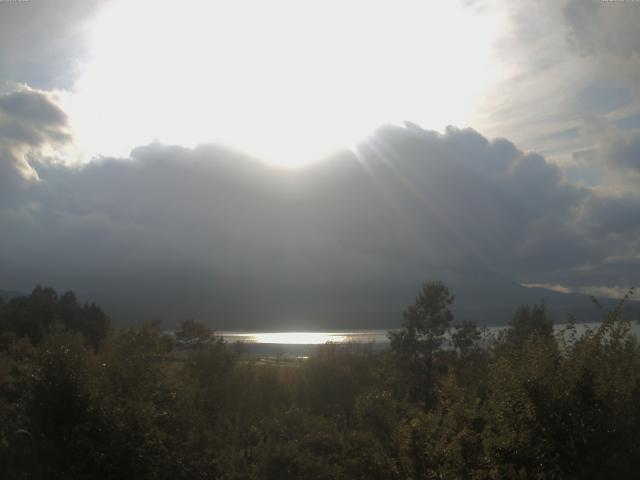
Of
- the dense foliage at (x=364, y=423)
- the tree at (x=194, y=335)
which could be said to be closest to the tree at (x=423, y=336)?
the dense foliage at (x=364, y=423)

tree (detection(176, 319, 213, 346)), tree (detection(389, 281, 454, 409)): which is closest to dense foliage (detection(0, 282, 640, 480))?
tree (detection(389, 281, 454, 409))

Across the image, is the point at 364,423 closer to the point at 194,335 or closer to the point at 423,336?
the point at 423,336

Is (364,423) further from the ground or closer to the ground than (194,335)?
closer to the ground

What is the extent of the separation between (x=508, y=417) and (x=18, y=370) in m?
13.9

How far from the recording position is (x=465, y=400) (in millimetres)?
14516

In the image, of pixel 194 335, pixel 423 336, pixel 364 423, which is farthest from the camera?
pixel 194 335

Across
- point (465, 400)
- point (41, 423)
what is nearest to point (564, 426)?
point (465, 400)

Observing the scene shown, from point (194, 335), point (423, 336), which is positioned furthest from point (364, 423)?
point (194, 335)

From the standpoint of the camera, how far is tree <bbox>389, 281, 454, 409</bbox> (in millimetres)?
32938

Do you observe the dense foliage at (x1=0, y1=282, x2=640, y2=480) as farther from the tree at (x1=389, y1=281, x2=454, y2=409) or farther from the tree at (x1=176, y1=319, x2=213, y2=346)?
the tree at (x1=176, y1=319, x2=213, y2=346)

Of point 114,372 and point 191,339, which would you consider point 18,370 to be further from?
point 191,339

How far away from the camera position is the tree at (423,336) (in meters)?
32.9

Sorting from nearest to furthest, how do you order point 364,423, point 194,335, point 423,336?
point 364,423 → point 423,336 → point 194,335

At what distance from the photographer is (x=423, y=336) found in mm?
33969
